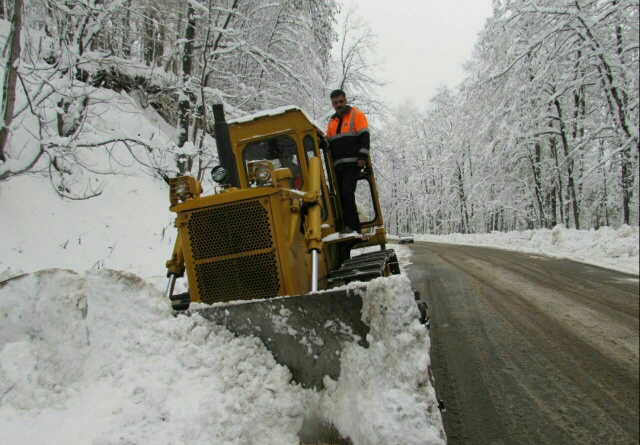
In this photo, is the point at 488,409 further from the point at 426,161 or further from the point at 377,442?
the point at 426,161

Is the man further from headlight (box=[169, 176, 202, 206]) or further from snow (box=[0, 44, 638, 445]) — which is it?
snow (box=[0, 44, 638, 445])

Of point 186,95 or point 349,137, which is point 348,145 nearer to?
point 349,137

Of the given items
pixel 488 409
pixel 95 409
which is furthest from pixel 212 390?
pixel 488 409

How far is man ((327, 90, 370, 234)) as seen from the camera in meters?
4.69

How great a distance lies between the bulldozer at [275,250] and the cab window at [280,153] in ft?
0.04

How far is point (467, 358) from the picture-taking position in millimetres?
3549

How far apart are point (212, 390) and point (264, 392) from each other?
0.30 meters

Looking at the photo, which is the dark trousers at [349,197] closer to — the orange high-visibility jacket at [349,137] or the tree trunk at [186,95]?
the orange high-visibility jacket at [349,137]

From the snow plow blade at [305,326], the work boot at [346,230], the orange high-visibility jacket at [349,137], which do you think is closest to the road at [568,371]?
the snow plow blade at [305,326]

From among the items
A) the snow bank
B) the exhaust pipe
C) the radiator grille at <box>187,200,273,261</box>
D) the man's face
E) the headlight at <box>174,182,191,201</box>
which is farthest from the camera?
the man's face

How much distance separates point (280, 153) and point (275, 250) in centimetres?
164

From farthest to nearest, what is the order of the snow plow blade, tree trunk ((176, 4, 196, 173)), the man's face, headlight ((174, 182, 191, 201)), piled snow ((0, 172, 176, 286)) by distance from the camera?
tree trunk ((176, 4, 196, 173))
piled snow ((0, 172, 176, 286))
the man's face
headlight ((174, 182, 191, 201))
the snow plow blade

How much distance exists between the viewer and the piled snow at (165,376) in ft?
7.05

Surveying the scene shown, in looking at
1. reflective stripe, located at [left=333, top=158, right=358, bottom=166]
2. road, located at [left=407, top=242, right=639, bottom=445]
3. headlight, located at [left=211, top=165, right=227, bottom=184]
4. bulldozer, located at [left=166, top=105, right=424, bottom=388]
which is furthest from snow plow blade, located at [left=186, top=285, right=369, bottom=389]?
reflective stripe, located at [left=333, top=158, right=358, bottom=166]
